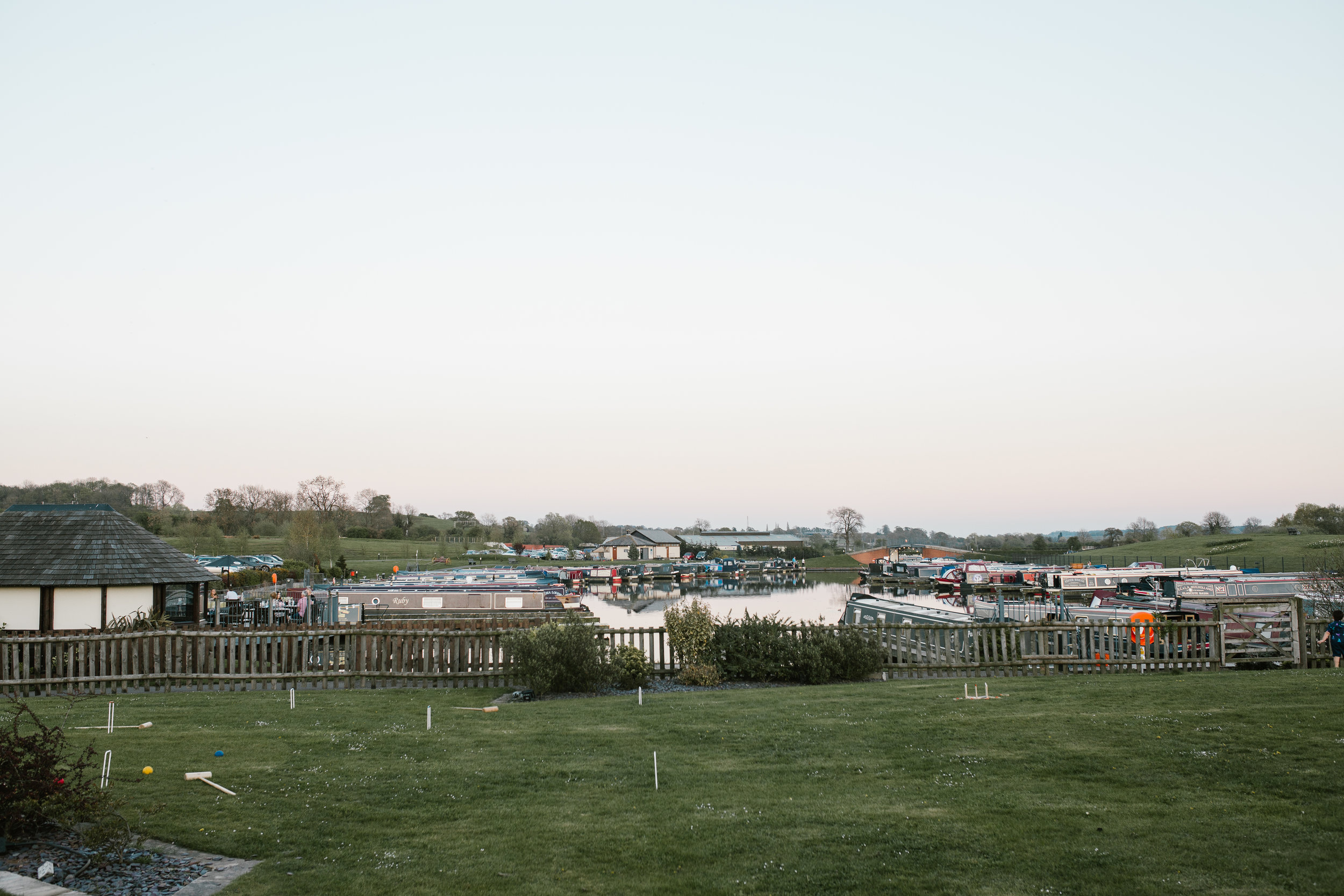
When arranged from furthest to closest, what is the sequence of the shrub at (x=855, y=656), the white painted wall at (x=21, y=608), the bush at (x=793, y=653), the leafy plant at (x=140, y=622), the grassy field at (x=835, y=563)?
the grassy field at (x=835, y=563) → the white painted wall at (x=21, y=608) → the leafy plant at (x=140, y=622) → the shrub at (x=855, y=656) → the bush at (x=793, y=653)

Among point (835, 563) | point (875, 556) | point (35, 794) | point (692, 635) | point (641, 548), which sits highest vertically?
point (35, 794)

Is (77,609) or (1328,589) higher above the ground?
(77,609)

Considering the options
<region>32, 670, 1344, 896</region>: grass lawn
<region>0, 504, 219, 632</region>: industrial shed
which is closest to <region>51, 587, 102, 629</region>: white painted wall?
<region>0, 504, 219, 632</region>: industrial shed

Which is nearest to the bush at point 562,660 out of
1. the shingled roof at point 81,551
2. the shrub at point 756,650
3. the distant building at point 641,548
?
the shrub at point 756,650

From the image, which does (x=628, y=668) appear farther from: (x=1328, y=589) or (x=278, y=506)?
(x=278, y=506)

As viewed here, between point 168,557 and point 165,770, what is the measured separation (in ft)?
49.0

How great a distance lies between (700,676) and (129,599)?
48.2 feet

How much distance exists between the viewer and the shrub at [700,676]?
1495cm

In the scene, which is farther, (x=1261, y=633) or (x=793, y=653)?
(x=1261, y=633)

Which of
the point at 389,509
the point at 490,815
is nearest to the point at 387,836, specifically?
the point at 490,815

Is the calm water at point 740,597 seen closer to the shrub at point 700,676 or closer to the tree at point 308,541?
the tree at point 308,541

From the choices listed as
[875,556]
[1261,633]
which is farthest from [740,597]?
[1261,633]

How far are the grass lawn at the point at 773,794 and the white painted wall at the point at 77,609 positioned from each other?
8709 mm

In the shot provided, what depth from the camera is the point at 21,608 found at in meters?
19.3
